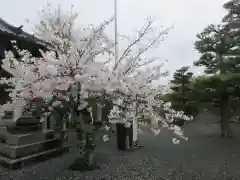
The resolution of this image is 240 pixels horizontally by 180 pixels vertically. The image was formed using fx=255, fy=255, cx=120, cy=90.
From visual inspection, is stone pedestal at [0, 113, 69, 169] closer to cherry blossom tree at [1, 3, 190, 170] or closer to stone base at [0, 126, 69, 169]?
stone base at [0, 126, 69, 169]

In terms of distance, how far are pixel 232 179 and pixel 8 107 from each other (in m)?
4.90

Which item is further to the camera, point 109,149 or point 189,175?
point 109,149

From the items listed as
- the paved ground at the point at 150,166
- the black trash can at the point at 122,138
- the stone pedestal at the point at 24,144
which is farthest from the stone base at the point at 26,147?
the black trash can at the point at 122,138

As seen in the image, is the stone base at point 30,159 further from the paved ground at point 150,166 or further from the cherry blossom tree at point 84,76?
the cherry blossom tree at point 84,76

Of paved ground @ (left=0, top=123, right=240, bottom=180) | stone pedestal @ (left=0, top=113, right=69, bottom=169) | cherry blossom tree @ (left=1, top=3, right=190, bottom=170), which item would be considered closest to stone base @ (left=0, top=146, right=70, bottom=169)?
stone pedestal @ (left=0, top=113, right=69, bottom=169)

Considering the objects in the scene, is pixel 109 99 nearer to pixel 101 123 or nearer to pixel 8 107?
pixel 101 123

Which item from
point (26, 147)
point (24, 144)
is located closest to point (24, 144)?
point (24, 144)

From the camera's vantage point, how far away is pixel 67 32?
16.9ft

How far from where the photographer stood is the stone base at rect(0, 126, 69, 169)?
6.38 metres

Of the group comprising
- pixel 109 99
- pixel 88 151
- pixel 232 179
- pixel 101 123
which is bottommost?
pixel 232 179

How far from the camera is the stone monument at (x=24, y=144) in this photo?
6.40 m

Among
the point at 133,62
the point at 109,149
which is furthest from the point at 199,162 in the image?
the point at 133,62

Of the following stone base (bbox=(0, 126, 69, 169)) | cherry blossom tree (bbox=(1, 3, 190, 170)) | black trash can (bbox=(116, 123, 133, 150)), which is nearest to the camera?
cherry blossom tree (bbox=(1, 3, 190, 170))

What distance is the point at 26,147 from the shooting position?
6.88 m
